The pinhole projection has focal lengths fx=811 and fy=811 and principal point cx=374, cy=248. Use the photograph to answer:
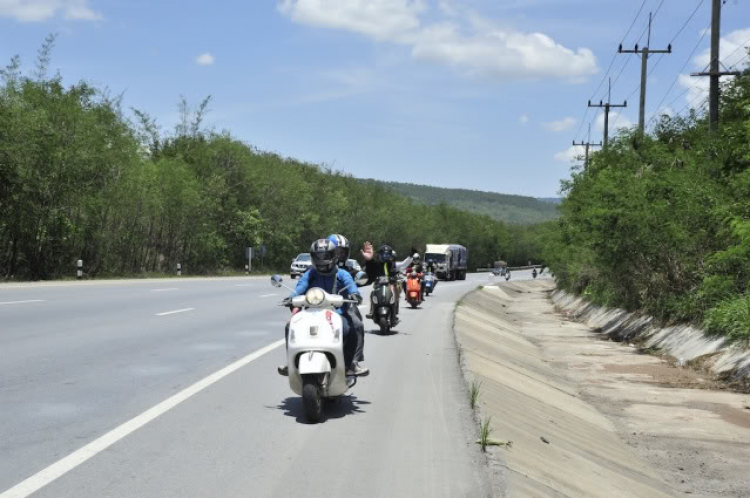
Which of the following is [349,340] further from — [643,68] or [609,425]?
[643,68]

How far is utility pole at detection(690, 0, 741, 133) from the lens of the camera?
21.7 metres

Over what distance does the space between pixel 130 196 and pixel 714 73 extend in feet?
102

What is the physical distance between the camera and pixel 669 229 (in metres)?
19.1

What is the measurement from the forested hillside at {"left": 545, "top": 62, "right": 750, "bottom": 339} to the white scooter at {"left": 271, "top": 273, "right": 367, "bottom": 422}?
306 inches

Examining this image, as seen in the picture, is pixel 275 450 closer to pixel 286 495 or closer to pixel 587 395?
pixel 286 495

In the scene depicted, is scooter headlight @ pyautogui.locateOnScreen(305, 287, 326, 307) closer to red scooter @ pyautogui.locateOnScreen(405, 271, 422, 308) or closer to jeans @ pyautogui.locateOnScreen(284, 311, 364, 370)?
jeans @ pyautogui.locateOnScreen(284, 311, 364, 370)

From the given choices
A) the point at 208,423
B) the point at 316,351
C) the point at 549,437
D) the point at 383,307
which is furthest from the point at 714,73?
the point at 208,423

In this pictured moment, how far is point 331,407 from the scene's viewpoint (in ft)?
27.9

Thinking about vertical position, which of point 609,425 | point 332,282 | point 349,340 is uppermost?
point 332,282

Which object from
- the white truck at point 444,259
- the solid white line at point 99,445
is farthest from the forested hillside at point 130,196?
the solid white line at point 99,445

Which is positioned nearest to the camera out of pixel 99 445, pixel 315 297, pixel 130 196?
pixel 99 445

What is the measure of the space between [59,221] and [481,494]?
111ft

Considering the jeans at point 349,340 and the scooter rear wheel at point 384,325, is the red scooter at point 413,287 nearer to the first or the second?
the scooter rear wheel at point 384,325

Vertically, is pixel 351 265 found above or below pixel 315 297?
above
